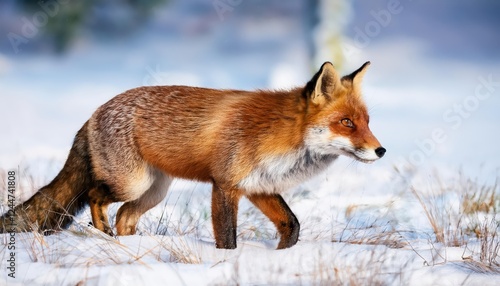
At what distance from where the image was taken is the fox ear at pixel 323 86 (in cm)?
447

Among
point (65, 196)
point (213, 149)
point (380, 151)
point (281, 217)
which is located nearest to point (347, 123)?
point (380, 151)

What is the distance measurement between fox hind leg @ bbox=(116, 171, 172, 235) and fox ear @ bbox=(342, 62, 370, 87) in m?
1.85

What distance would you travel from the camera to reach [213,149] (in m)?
4.76

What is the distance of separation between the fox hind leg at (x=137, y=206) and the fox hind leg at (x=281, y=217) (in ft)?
3.49

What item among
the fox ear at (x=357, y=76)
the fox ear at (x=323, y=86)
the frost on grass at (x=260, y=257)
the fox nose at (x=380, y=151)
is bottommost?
the frost on grass at (x=260, y=257)

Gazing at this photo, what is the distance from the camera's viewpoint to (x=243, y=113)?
4.78 meters

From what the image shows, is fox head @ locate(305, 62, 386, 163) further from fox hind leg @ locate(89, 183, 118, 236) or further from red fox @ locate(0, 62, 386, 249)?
fox hind leg @ locate(89, 183, 118, 236)

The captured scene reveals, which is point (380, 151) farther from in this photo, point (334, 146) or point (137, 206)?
point (137, 206)

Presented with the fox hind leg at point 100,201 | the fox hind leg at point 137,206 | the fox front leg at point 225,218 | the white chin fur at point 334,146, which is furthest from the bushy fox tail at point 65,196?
the white chin fur at point 334,146

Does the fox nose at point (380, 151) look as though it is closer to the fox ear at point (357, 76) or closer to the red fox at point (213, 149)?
the red fox at point (213, 149)

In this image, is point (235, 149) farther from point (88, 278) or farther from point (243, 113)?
point (88, 278)

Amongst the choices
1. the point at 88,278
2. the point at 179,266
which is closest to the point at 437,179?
the point at 179,266

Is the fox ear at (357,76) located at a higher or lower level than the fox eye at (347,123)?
higher

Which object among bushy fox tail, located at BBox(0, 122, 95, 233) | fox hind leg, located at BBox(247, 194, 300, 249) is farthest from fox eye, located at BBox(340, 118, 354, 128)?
bushy fox tail, located at BBox(0, 122, 95, 233)
